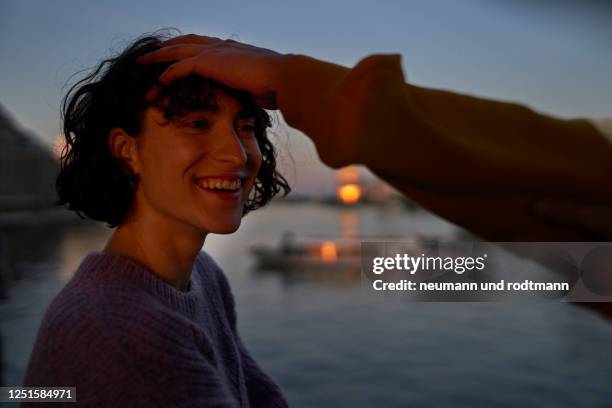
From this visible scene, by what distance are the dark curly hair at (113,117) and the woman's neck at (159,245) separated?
0.08m

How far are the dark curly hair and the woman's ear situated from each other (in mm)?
14

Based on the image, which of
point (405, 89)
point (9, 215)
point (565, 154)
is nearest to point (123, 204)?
point (405, 89)

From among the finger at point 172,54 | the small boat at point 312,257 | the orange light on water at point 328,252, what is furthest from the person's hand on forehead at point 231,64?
the orange light on water at point 328,252

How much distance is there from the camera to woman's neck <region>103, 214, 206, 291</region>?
119 cm

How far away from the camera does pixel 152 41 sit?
1.21 metres

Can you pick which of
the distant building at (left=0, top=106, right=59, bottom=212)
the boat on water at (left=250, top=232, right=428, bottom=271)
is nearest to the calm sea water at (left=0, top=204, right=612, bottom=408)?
the boat on water at (left=250, top=232, right=428, bottom=271)

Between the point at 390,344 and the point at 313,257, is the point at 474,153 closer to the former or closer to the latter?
the point at 390,344

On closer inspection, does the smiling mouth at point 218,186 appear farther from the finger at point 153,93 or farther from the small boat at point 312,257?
the small boat at point 312,257

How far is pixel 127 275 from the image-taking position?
42.5 inches

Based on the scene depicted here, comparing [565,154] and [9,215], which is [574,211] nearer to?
[565,154]

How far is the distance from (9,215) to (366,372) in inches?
2024

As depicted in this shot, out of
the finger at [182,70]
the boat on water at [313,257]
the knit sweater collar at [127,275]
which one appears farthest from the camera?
the boat on water at [313,257]

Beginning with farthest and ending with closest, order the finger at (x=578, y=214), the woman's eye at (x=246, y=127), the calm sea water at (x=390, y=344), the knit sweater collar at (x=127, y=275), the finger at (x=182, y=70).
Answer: the calm sea water at (x=390, y=344) < the woman's eye at (x=246, y=127) < the knit sweater collar at (x=127, y=275) < the finger at (x=182, y=70) < the finger at (x=578, y=214)

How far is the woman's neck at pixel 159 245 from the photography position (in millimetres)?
1188
